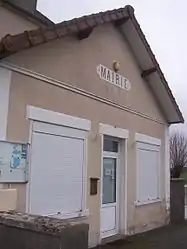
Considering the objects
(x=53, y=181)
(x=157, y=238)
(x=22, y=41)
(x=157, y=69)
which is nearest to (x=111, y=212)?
(x=157, y=238)

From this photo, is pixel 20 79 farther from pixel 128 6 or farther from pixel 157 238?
pixel 157 238

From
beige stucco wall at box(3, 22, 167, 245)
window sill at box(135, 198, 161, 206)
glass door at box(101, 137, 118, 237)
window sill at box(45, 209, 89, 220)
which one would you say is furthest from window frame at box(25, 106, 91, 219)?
window sill at box(135, 198, 161, 206)

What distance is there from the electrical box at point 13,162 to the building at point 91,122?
0.02 m

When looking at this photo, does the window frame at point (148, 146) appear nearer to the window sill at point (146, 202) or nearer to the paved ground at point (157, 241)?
the window sill at point (146, 202)

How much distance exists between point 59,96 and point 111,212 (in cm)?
348

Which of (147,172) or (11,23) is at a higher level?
(11,23)

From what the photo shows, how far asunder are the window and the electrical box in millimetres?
4786

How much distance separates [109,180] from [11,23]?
476 centimetres

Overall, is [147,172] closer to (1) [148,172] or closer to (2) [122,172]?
(1) [148,172]

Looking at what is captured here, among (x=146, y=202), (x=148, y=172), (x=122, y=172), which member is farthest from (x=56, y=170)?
(x=148, y=172)

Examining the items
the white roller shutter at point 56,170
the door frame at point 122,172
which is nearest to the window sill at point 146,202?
the door frame at point 122,172

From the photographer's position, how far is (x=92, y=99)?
9.06 meters

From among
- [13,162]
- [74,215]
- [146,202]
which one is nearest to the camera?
[13,162]

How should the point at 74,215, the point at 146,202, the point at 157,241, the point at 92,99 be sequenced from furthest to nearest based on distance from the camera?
1. the point at 146,202
2. the point at 157,241
3. the point at 92,99
4. the point at 74,215
